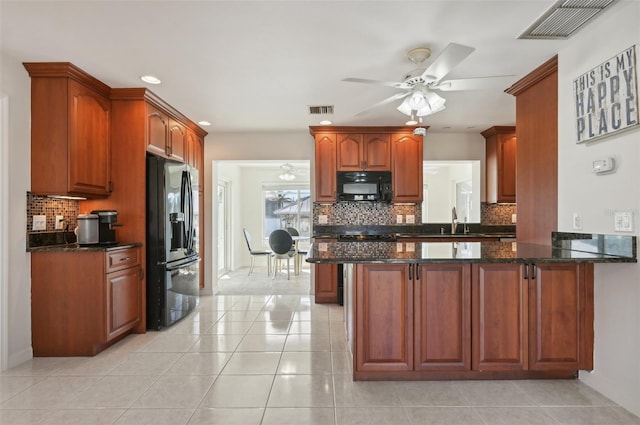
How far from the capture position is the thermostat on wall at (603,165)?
80.4 inches

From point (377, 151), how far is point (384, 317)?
2882mm

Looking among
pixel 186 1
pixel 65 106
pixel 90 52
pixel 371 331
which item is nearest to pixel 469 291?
pixel 371 331

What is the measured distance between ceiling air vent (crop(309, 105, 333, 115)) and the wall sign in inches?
87.4

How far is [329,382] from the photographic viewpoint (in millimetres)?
2279

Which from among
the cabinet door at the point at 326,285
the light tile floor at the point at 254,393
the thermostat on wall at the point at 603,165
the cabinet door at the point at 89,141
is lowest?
the light tile floor at the point at 254,393

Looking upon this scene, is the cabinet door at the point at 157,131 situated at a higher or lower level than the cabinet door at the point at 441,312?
higher

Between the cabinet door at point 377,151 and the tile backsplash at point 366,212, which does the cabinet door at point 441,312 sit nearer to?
the cabinet door at point 377,151

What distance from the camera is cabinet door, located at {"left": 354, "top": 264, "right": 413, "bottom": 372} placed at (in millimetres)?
2211

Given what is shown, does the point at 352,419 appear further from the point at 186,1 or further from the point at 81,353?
the point at 186,1

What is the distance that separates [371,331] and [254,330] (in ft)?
5.09

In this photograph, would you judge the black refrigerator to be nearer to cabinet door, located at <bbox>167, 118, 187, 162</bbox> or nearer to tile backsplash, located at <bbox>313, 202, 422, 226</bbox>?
cabinet door, located at <bbox>167, 118, 187, 162</bbox>

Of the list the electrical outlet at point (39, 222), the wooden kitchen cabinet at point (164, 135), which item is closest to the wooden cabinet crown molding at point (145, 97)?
the wooden kitchen cabinet at point (164, 135)

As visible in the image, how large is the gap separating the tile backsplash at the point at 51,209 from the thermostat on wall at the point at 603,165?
162 inches

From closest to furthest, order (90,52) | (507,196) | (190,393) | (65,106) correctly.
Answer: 1. (190,393)
2. (90,52)
3. (65,106)
4. (507,196)
